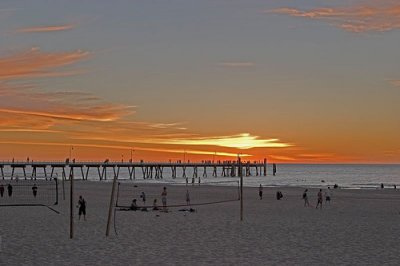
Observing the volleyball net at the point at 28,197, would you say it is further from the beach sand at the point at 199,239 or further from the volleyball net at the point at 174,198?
the beach sand at the point at 199,239

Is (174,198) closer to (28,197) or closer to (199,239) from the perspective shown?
(28,197)

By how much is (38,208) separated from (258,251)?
1687 centimetres

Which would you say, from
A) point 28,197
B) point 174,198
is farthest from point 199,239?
point 28,197

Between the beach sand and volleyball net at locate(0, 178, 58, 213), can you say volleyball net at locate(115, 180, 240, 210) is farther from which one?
the beach sand

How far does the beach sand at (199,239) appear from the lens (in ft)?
45.0

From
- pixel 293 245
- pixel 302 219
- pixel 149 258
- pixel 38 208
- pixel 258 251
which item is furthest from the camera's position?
pixel 38 208

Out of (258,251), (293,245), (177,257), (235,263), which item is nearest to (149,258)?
(177,257)

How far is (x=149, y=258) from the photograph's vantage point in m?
13.8

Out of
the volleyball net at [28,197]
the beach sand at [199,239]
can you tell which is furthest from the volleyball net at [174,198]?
the beach sand at [199,239]

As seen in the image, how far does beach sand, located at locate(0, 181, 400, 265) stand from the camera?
540 inches

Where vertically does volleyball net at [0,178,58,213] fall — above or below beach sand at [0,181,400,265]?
above

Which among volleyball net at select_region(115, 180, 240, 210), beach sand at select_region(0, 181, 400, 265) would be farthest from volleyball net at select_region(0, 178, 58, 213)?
beach sand at select_region(0, 181, 400, 265)

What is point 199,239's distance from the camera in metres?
17.3

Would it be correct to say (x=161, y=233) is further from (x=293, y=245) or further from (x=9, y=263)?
(x=9, y=263)
